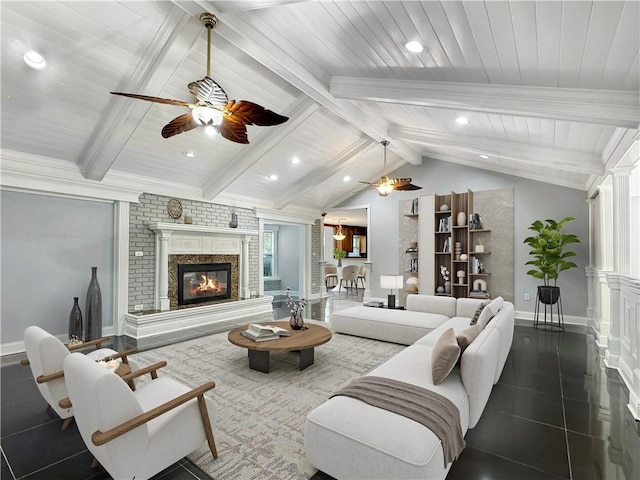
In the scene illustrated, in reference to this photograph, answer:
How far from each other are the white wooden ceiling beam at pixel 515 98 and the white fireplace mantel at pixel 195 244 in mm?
3822

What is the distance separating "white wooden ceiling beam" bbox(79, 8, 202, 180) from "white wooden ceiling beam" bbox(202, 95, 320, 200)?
5.61ft

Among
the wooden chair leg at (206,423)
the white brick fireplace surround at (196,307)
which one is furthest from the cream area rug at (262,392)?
the white brick fireplace surround at (196,307)

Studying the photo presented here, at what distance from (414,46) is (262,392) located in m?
3.23

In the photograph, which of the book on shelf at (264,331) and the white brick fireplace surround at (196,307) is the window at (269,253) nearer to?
the white brick fireplace surround at (196,307)

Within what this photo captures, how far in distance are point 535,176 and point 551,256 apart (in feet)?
5.29

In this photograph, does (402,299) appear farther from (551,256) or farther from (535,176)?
(535,176)

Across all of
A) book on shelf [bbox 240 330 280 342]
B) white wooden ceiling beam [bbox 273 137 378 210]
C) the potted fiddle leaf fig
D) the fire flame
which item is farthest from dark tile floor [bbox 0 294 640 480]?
white wooden ceiling beam [bbox 273 137 378 210]

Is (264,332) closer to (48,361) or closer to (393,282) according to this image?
(48,361)

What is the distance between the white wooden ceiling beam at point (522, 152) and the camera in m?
3.95

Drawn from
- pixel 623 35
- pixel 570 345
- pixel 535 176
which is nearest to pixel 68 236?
pixel 623 35

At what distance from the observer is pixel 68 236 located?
461 cm

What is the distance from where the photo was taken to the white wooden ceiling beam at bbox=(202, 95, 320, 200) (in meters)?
4.55

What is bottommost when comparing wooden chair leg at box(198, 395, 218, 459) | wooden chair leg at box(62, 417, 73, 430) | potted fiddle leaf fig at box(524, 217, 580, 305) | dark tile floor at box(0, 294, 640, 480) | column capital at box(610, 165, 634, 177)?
dark tile floor at box(0, 294, 640, 480)

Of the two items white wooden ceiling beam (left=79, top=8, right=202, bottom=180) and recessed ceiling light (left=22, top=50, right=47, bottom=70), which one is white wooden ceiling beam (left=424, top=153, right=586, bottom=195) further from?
recessed ceiling light (left=22, top=50, right=47, bottom=70)
